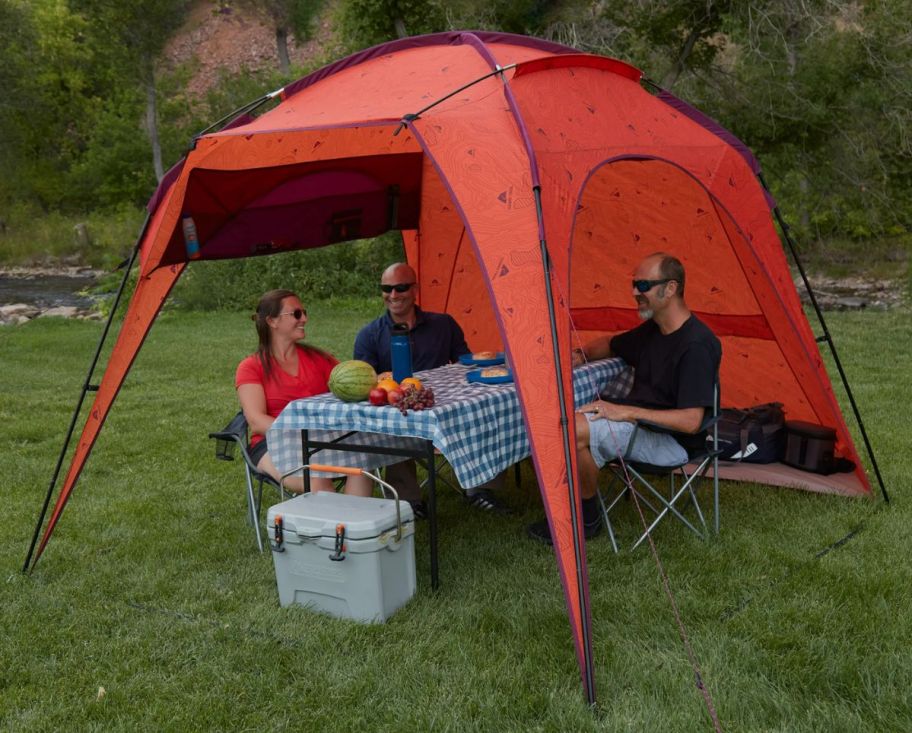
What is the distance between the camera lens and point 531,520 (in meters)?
4.54

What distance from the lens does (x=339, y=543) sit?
3.25 meters

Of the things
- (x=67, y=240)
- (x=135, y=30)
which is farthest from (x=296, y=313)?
(x=135, y=30)

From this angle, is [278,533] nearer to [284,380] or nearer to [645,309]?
[284,380]

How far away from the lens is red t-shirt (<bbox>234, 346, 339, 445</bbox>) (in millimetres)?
4207

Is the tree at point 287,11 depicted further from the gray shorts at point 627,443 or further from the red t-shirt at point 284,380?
the gray shorts at point 627,443

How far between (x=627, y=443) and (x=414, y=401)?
1.07 meters

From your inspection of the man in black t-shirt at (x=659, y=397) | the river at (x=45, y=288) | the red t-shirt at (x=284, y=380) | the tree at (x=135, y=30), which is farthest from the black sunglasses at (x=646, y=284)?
the tree at (x=135, y=30)

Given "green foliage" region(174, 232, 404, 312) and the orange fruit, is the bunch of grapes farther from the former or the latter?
"green foliage" region(174, 232, 404, 312)

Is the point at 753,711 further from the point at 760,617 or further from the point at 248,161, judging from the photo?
the point at 248,161

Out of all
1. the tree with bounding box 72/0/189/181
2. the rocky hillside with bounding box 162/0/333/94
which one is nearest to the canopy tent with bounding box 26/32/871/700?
the tree with bounding box 72/0/189/181

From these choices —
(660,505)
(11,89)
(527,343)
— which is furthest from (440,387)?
(11,89)

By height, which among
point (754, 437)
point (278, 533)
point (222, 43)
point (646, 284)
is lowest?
point (754, 437)

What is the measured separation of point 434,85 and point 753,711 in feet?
8.33

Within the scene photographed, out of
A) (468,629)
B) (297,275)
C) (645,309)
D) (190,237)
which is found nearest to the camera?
(468,629)
